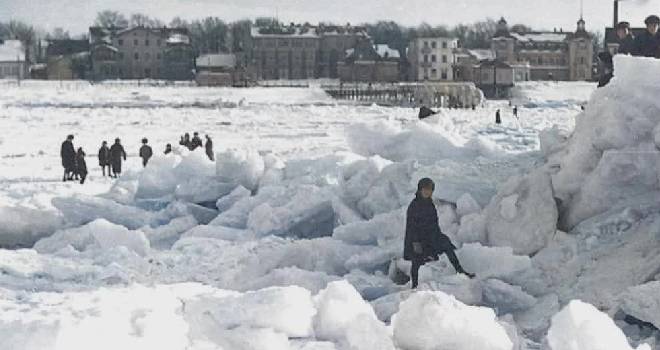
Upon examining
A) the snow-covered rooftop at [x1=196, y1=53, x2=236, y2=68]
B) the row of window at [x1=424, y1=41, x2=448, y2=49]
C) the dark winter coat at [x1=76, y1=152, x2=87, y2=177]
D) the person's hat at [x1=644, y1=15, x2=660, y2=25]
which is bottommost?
the dark winter coat at [x1=76, y1=152, x2=87, y2=177]

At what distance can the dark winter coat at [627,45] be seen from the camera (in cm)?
998

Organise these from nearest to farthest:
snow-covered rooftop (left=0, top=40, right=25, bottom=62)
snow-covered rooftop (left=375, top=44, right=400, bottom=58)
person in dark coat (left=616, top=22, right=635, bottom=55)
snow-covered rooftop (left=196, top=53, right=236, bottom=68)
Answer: person in dark coat (left=616, top=22, right=635, bottom=55), snow-covered rooftop (left=196, top=53, right=236, bottom=68), snow-covered rooftop (left=375, top=44, right=400, bottom=58), snow-covered rooftop (left=0, top=40, right=25, bottom=62)

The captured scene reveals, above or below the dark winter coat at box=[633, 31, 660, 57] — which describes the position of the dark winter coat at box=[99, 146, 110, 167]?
below

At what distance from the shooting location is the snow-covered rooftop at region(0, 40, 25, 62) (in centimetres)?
9581

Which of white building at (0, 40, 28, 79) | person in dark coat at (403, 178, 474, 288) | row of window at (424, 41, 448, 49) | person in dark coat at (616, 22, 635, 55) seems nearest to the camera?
person in dark coat at (403, 178, 474, 288)

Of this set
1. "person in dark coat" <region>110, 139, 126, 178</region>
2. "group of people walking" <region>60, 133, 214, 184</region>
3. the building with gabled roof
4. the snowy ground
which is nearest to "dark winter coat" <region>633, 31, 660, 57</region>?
the snowy ground

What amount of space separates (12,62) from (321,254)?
93.8 meters

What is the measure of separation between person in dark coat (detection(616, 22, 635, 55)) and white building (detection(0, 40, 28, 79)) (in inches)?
3613

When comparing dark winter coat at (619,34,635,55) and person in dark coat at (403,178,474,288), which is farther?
dark winter coat at (619,34,635,55)

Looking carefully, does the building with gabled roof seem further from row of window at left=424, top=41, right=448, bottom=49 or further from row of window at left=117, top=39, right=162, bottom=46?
row of window at left=117, top=39, right=162, bottom=46

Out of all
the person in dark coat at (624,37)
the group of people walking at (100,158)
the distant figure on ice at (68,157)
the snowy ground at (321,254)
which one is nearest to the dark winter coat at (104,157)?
the group of people walking at (100,158)

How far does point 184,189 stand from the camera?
12.6m

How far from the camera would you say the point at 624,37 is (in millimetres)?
10312

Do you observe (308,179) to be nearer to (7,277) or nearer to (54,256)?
(54,256)
